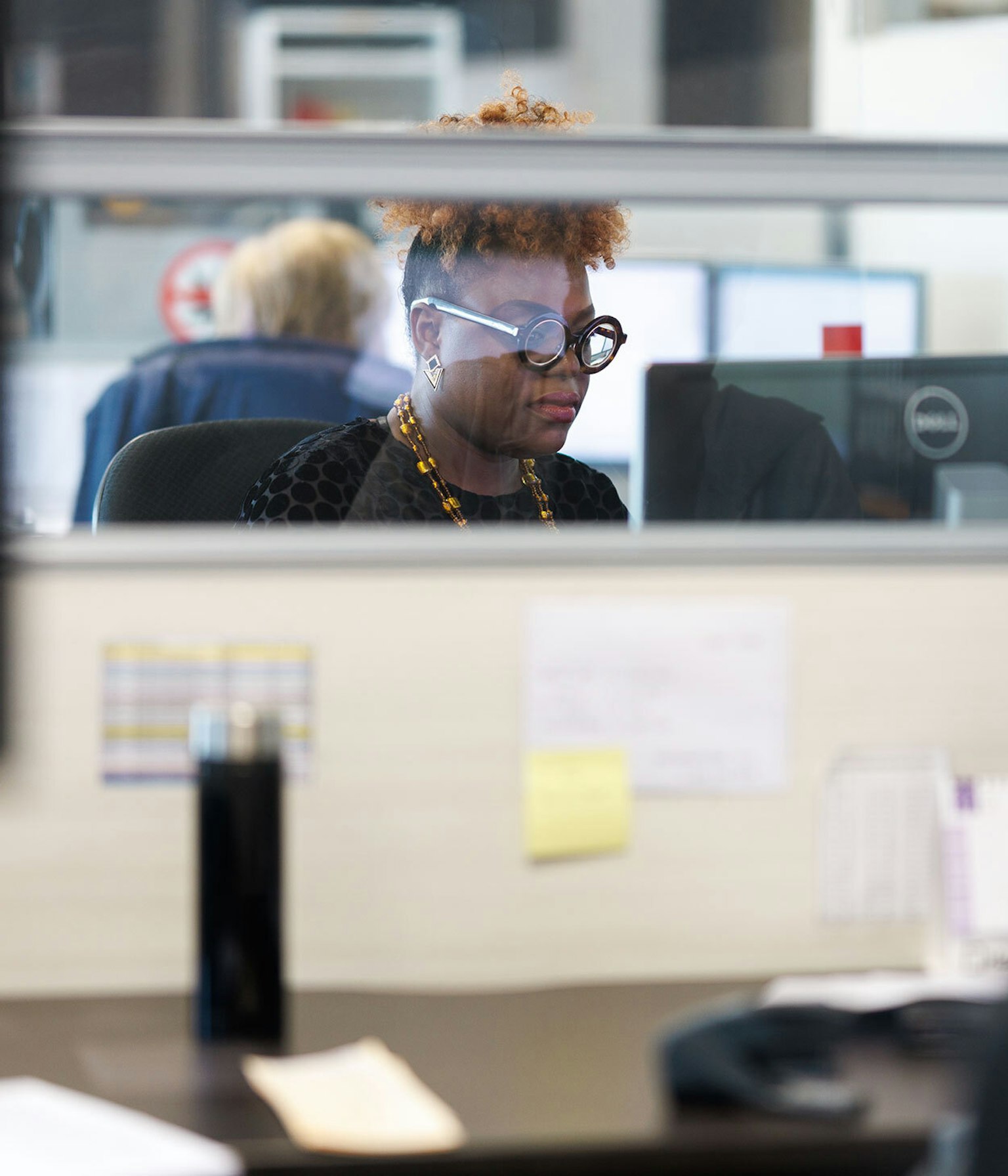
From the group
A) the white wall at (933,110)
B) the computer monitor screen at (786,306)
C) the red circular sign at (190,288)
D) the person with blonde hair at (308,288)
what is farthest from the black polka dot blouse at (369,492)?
the red circular sign at (190,288)

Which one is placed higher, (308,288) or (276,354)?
(308,288)

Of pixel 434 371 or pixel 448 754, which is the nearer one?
pixel 448 754

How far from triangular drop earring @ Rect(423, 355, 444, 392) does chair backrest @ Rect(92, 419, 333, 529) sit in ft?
0.77

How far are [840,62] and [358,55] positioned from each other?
1570mm

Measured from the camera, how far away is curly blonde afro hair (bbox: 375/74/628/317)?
1566 millimetres

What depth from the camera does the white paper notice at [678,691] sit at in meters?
1.06

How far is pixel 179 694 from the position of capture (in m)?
1.03

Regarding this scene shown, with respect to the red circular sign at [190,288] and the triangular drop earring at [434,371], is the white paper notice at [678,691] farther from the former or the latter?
the red circular sign at [190,288]

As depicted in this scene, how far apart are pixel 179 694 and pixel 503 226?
2.46 ft

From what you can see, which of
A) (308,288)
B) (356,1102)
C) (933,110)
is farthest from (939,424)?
(933,110)

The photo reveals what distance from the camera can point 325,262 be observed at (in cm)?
264

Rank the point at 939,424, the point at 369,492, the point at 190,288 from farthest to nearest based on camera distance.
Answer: the point at 190,288 → the point at 369,492 → the point at 939,424

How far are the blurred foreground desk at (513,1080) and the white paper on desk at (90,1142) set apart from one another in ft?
0.06

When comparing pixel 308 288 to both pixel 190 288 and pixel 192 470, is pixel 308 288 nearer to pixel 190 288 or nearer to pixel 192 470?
pixel 192 470
